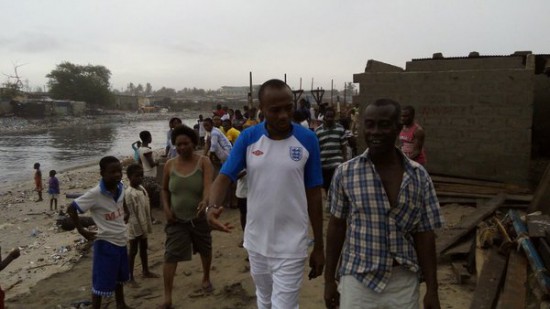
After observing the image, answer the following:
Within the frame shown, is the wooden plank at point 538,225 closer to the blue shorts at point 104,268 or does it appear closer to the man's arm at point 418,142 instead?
the man's arm at point 418,142

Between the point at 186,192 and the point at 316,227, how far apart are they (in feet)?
5.68

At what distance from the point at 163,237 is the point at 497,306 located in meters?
5.08

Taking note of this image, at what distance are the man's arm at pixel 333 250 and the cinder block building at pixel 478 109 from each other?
6137 millimetres

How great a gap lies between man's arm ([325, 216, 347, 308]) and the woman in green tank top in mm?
1942

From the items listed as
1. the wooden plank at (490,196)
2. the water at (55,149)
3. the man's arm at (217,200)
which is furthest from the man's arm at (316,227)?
the water at (55,149)

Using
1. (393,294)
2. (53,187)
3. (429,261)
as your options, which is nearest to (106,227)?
(393,294)

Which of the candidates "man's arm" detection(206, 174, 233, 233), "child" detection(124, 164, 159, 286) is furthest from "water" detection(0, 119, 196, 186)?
"man's arm" detection(206, 174, 233, 233)

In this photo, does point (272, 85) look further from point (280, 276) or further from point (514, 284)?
point (514, 284)

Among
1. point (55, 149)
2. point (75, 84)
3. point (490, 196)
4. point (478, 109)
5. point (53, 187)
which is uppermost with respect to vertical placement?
point (75, 84)

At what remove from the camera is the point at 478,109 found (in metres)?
7.40

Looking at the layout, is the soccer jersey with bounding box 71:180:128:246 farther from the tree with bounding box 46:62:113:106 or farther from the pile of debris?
the tree with bounding box 46:62:113:106

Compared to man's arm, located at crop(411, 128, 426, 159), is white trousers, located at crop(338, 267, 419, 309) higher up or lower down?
lower down

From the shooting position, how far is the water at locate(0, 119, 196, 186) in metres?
24.1

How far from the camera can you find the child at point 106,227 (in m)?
3.81
